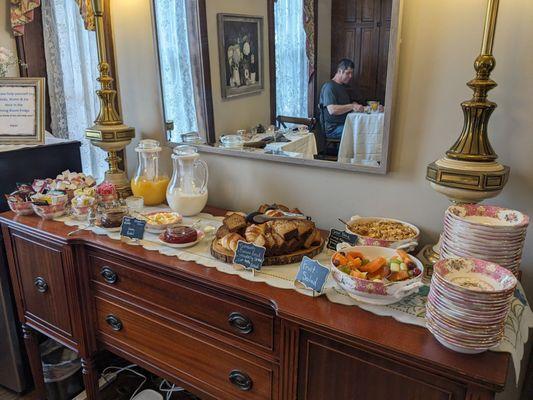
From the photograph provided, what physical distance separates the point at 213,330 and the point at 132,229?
0.41 metres

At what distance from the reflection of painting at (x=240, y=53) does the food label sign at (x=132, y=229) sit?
0.60 metres

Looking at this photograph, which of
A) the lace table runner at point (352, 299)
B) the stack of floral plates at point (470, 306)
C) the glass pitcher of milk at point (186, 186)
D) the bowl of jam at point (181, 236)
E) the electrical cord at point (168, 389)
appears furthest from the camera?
the electrical cord at point (168, 389)

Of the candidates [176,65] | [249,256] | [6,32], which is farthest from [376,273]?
[6,32]

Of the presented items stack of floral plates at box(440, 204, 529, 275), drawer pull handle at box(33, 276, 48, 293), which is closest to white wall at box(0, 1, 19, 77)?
drawer pull handle at box(33, 276, 48, 293)

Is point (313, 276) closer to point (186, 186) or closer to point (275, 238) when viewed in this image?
point (275, 238)

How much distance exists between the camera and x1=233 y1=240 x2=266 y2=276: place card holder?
45.7 inches

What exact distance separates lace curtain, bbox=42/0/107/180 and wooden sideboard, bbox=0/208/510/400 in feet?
3.01

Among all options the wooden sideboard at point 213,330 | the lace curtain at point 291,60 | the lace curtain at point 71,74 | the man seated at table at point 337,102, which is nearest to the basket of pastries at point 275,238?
the wooden sideboard at point 213,330

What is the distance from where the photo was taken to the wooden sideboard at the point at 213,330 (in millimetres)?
885

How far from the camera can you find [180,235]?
1336 mm

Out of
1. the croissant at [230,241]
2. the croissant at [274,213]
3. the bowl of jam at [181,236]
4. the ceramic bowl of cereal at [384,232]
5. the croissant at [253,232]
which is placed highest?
the croissant at [274,213]

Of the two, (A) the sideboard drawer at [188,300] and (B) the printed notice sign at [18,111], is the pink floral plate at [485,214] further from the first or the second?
(B) the printed notice sign at [18,111]

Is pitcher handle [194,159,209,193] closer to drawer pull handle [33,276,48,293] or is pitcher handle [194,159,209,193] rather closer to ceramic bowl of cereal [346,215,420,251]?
ceramic bowl of cereal [346,215,420,251]

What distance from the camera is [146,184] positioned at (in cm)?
168
